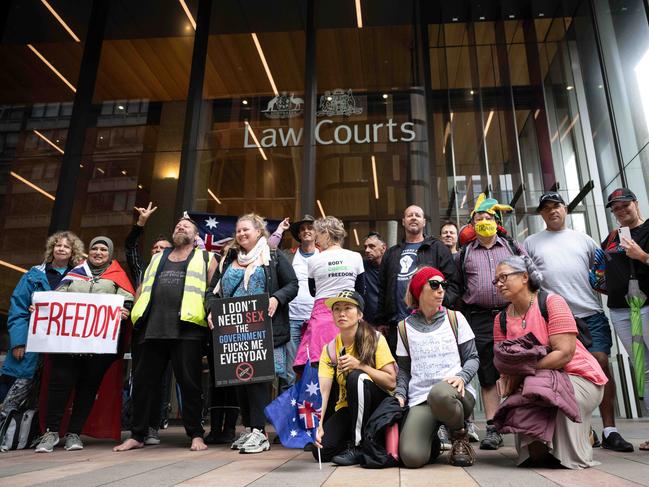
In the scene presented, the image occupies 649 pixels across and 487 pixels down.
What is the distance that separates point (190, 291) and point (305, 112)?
509 centimetres

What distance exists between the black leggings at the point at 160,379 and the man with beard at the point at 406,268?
165cm

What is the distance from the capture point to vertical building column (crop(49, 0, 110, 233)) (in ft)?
27.6

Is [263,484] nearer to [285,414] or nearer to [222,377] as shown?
[285,414]

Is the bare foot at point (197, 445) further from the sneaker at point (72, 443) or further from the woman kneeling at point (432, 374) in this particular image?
the woman kneeling at point (432, 374)

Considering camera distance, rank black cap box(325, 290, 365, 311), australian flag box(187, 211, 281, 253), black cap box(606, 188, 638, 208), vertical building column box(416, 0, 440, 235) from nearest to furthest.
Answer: black cap box(325, 290, 365, 311), black cap box(606, 188, 638, 208), australian flag box(187, 211, 281, 253), vertical building column box(416, 0, 440, 235)

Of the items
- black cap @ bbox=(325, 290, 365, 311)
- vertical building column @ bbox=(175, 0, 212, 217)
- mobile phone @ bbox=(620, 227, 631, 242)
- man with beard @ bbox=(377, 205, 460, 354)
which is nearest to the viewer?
black cap @ bbox=(325, 290, 365, 311)

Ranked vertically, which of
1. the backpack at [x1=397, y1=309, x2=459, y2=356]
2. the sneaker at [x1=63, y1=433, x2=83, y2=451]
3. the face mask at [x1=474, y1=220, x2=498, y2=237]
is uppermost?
the face mask at [x1=474, y1=220, x2=498, y2=237]

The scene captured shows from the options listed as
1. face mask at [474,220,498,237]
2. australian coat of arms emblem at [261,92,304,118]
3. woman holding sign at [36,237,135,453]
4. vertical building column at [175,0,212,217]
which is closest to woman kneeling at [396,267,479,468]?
face mask at [474,220,498,237]

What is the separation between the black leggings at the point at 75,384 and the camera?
441 cm

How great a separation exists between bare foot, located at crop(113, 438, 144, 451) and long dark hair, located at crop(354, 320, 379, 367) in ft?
6.99

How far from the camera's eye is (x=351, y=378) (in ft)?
10.6

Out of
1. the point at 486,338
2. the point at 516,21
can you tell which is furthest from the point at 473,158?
the point at 486,338

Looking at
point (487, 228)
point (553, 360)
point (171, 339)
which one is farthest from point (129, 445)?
point (487, 228)

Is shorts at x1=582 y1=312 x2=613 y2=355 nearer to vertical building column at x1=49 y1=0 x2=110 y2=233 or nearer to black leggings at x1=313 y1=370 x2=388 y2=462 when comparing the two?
black leggings at x1=313 y1=370 x2=388 y2=462
